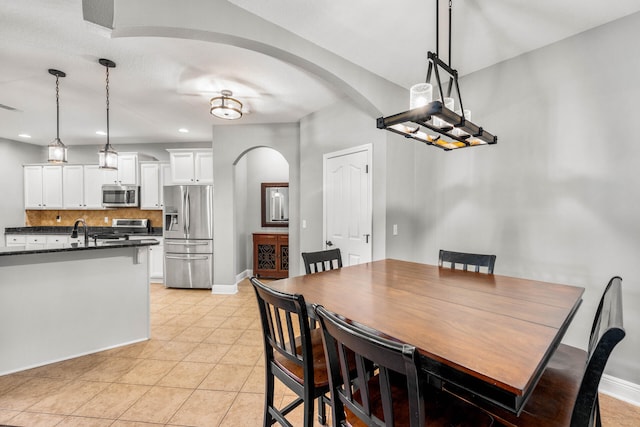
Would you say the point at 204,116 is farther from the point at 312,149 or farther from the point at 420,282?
the point at 420,282

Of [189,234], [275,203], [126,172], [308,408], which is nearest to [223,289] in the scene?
[189,234]

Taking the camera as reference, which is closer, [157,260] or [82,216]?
[157,260]

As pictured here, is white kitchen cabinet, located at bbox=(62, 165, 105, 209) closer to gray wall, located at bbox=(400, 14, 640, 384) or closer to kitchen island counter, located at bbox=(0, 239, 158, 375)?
kitchen island counter, located at bbox=(0, 239, 158, 375)

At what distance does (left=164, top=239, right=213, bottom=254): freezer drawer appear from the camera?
4.77 metres

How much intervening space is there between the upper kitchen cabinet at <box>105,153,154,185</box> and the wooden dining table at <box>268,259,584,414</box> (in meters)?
5.02

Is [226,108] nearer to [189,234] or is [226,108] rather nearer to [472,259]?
[189,234]

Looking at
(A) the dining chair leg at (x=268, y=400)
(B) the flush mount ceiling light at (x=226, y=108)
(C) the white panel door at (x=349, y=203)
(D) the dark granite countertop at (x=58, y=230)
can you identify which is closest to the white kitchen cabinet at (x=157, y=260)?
(D) the dark granite countertop at (x=58, y=230)

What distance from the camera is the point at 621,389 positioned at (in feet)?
6.73

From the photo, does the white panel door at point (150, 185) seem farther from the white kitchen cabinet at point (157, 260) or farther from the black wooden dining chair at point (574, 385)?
the black wooden dining chair at point (574, 385)

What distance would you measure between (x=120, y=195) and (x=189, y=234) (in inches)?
75.6

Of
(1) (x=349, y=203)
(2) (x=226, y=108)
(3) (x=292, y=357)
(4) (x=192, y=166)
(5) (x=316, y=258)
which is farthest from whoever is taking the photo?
(4) (x=192, y=166)

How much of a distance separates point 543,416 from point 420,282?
0.87m

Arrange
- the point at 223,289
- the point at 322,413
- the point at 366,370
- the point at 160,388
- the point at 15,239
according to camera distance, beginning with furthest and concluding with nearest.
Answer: the point at 15,239 → the point at 223,289 → the point at 160,388 → the point at 322,413 → the point at 366,370

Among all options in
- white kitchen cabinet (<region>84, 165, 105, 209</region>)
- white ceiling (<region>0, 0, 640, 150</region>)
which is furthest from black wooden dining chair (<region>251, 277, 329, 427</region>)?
white kitchen cabinet (<region>84, 165, 105, 209</region>)
